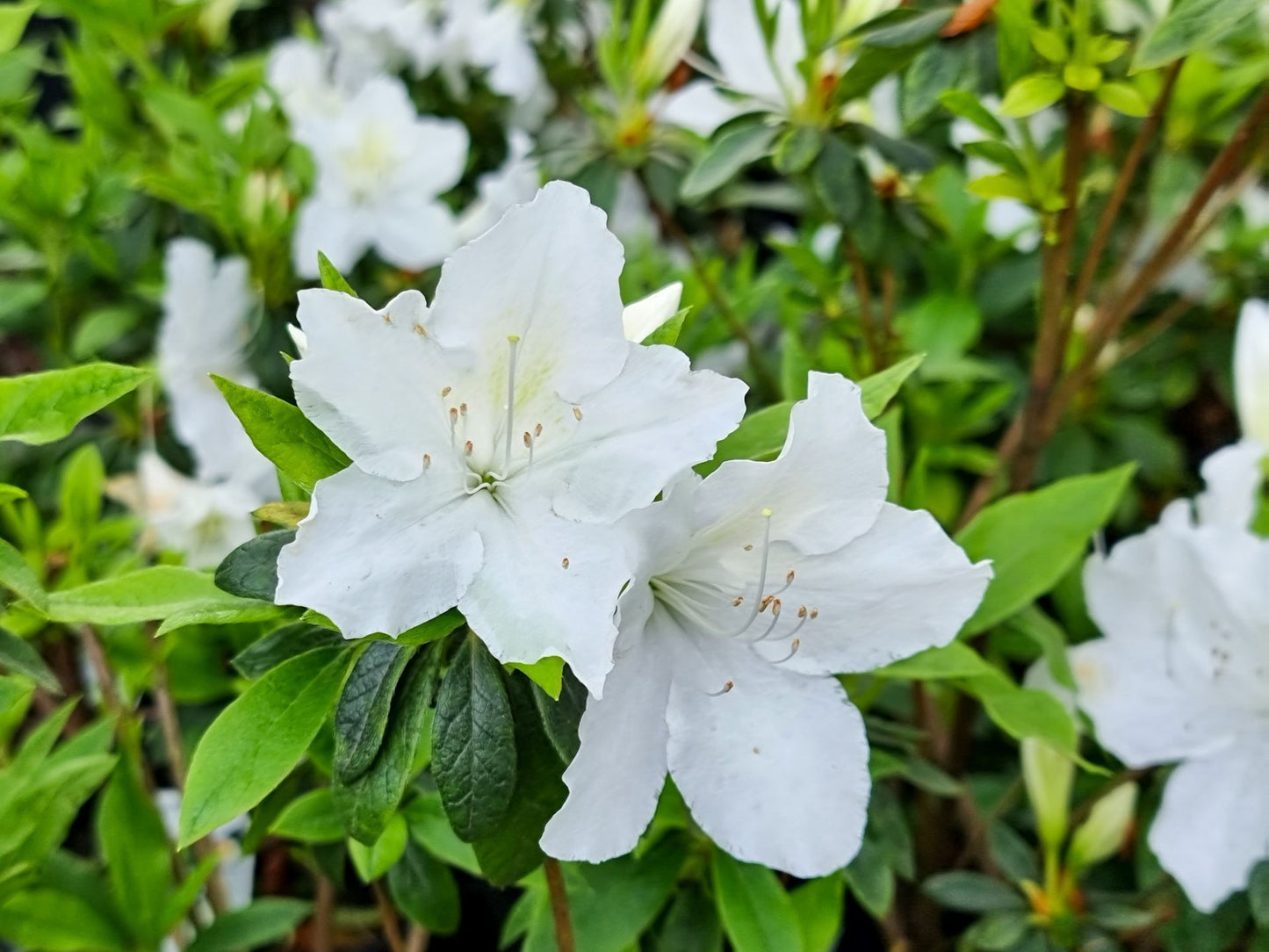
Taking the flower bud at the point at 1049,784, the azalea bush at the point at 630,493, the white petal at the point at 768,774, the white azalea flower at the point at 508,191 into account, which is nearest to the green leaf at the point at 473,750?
the azalea bush at the point at 630,493

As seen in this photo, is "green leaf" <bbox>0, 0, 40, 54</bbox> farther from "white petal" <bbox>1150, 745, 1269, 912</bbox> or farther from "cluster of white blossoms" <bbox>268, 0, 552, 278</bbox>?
"white petal" <bbox>1150, 745, 1269, 912</bbox>

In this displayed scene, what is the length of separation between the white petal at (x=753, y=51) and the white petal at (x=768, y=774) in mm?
627

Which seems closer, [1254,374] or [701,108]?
[1254,374]

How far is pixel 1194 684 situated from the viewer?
0.94m

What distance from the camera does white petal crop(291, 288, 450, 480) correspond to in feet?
1.92

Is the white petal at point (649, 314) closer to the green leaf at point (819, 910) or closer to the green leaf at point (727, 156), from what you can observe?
the green leaf at point (727, 156)

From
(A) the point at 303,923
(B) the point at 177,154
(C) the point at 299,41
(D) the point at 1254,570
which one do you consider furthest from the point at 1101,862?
(C) the point at 299,41

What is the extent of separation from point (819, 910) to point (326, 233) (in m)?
0.87

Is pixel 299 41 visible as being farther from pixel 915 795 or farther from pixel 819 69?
pixel 915 795

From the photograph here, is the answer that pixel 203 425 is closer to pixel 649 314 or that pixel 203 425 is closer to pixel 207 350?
pixel 207 350

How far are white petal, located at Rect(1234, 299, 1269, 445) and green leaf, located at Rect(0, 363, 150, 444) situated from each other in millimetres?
979

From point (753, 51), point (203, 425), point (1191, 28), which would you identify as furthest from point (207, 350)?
point (1191, 28)

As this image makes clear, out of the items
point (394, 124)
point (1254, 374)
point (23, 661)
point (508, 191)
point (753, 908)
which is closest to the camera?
point (23, 661)

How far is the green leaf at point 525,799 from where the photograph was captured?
2.26 ft
